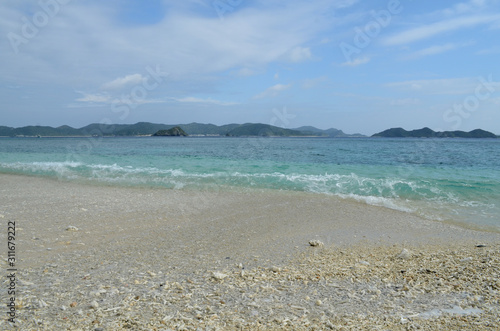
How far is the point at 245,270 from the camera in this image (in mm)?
5566

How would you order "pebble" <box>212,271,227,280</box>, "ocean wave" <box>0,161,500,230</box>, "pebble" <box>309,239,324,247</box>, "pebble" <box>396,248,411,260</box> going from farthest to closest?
"ocean wave" <box>0,161,500,230</box> < "pebble" <box>309,239,324,247</box> < "pebble" <box>396,248,411,260</box> < "pebble" <box>212,271,227,280</box>

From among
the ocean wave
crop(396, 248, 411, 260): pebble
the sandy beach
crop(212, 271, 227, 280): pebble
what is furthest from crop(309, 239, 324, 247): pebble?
the ocean wave

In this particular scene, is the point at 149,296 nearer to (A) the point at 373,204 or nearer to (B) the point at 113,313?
(B) the point at 113,313

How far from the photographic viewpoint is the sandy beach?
4.00 metres

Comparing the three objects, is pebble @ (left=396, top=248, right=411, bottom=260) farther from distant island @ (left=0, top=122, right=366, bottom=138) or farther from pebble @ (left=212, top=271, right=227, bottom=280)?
distant island @ (left=0, top=122, right=366, bottom=138)

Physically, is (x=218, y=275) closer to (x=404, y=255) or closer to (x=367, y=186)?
(x=404, y=255)

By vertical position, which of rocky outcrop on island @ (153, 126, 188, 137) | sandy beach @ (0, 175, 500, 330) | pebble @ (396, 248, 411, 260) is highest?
rocky outcrop on island @ (153, 126, 188, 137)

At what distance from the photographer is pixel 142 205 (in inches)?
442

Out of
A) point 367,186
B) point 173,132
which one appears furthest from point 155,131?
point 367,186

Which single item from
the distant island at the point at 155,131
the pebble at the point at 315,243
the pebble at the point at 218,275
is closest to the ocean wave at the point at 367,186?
the pebble at the point at 315,243

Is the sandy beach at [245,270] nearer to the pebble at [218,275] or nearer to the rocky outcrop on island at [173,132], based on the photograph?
the pebble at [218,275]

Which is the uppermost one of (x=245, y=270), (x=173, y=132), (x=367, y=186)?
(x=173, y=132)

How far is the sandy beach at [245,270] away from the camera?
13.1 feet

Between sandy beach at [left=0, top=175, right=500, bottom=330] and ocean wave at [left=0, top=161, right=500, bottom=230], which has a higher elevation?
ocean wave at [left=0, top=161, right=500, bottom=230]
